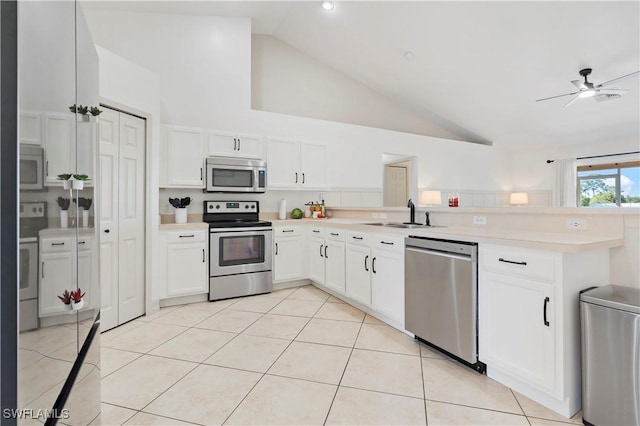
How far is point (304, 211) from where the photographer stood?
16.1 feet

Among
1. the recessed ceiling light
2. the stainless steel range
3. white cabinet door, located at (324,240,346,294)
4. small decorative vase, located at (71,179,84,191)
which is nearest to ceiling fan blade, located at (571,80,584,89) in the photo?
the recessed ceiling light

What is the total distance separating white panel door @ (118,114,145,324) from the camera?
113 inches

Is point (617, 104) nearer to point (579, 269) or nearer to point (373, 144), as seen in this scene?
point (373, 144)

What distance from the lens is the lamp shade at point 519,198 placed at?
7.12 m

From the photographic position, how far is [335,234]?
357cm

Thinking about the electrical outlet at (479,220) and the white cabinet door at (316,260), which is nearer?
the electrical outlet at (479,220)

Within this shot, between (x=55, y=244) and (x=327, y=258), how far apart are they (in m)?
3.19

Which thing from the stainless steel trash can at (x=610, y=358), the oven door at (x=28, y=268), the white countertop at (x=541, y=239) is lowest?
the stainless steel trash can at (x=610, y=358)

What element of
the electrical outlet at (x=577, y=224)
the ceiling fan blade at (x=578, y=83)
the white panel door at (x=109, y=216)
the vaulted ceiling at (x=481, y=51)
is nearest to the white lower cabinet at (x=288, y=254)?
the white panel door at (x=109, y=216)

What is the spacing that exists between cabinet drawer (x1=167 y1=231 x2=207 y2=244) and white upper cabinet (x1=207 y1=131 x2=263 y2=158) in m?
1.06

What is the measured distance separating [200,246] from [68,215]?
2898mm

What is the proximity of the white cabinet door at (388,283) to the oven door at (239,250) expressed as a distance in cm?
152

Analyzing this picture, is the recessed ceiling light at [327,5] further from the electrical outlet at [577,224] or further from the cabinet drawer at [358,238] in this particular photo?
the electrical outlet at [577,224]

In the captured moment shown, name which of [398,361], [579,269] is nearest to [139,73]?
[398,361]
